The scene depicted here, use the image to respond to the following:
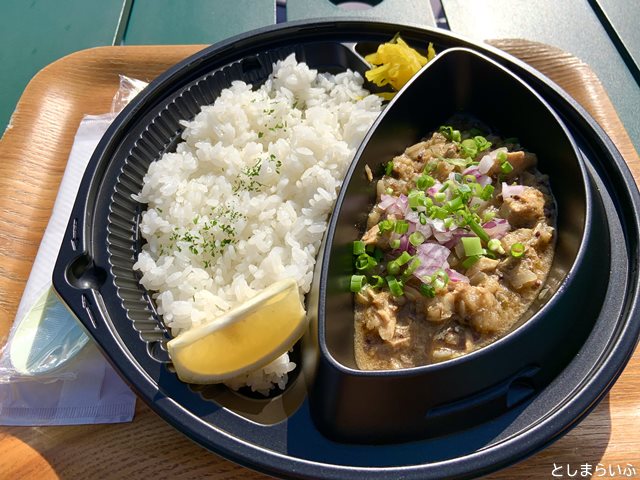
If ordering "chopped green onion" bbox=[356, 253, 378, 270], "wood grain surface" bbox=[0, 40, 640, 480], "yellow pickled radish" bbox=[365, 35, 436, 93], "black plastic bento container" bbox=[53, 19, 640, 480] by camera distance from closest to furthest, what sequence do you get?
1. "black plastic bento container" bbox=[53, 19, 640, 480]
2. "wood grain surface" bbox=[0, 40, 640, 480]
3. "chopped green onion" bbox=[356, 253, 378, 270]
4. "yellow pickled radish" bbox=[365, 35, 436, 93]

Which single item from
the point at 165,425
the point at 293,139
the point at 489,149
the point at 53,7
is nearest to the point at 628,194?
the point at 489,149

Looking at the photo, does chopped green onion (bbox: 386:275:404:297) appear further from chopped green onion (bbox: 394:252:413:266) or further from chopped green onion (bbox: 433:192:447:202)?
chopped green onion (bbox: 433:192:447:202)

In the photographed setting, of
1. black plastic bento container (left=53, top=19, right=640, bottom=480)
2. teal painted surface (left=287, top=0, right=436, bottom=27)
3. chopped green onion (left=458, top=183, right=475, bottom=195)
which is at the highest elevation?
teal painted surface (left=287, top=0, right=436, bottom=27)

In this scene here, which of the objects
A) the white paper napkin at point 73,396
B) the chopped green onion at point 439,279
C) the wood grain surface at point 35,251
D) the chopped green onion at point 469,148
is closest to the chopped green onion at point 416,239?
the chopped green onion at point 439,279

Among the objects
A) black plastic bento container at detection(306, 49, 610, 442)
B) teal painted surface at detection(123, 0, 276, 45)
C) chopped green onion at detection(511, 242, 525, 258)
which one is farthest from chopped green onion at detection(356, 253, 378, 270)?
teal painted surface at detection(123, 0, 276, 45)

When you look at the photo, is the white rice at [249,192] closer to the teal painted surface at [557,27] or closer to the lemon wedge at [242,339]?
the lemon wedge at [242,339]

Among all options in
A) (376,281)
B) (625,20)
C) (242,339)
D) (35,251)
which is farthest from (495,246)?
(625,20)

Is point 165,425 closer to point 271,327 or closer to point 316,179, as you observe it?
point 271,327
